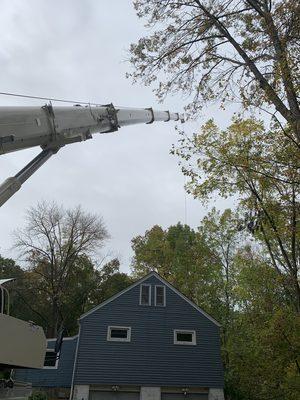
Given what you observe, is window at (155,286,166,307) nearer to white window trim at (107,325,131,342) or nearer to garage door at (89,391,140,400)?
white window trim at (107,325,131,342)

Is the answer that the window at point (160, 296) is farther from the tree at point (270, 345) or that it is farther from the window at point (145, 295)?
the tree at point (270, 345)

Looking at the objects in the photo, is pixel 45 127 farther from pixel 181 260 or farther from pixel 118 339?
pixel 181 260

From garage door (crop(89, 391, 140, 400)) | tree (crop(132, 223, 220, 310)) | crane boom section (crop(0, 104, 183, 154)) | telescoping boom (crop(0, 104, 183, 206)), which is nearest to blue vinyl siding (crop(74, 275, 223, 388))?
garage door (crop(89, 391, 140, 400))

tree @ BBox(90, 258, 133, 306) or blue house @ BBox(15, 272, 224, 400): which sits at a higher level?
tree @ BBox(90, 258, 133, 306)

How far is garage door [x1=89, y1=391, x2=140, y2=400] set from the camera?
74.8 ft

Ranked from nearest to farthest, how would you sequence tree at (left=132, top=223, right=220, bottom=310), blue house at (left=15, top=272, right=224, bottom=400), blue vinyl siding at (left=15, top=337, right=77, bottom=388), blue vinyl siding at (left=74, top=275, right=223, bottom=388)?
blue house at (left=15, top=272, right=224, bottom=400) → blue vinyl siding at (left=74, top=275, right=223, bottom=388) → blue vinyl siding at (left=15, top=337, right=77, bottom=388) → tree at (left=132, top=223, right=220, bottom=310)

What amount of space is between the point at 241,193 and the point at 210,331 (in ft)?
41.9

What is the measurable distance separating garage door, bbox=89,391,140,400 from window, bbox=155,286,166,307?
16.0 feet

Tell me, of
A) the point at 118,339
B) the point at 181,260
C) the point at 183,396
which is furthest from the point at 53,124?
the point at 181,260

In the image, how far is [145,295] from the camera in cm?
2544

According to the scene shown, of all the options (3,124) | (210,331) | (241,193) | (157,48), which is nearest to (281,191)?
(241,193)

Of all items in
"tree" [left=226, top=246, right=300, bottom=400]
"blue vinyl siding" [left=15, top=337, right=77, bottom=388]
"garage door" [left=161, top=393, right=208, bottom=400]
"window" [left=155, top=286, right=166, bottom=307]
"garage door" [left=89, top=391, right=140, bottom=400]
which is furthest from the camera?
"window" [left=155, top=286, right=166, bottom=307]

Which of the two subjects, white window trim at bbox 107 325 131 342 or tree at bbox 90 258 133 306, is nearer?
white window trim at bbox 107 325 131 342

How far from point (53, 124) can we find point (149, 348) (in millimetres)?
17239
